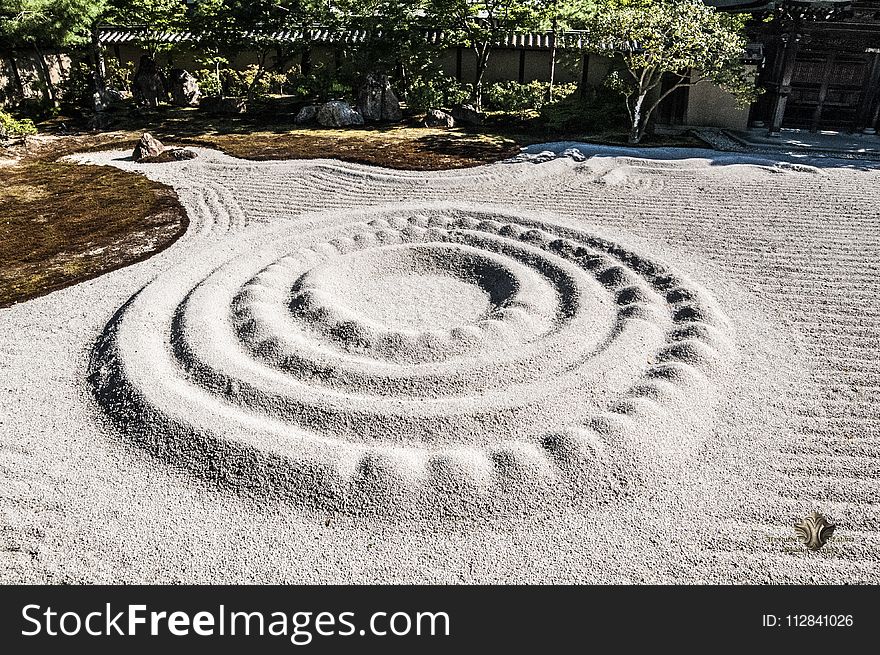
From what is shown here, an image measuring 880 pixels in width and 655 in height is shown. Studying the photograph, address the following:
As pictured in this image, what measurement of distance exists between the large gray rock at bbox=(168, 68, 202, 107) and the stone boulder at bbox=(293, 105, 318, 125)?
20.0 ft

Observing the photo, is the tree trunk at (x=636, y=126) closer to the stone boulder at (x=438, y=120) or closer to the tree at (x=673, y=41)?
the tree at (x=673, y=41)

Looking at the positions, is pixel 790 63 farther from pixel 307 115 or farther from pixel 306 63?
pixel 306 63

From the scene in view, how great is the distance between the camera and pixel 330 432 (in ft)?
25.4

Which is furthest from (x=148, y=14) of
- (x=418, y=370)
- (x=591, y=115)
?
(x=418, y=370)

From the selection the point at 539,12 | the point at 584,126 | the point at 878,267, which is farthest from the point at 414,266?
the point at 539,12

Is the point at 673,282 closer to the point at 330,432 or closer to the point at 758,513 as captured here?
the point at 758,513

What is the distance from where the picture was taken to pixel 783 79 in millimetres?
21016

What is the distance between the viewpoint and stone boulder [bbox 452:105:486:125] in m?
23.3

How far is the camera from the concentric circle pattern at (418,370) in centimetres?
718

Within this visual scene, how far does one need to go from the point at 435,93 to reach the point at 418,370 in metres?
17.7

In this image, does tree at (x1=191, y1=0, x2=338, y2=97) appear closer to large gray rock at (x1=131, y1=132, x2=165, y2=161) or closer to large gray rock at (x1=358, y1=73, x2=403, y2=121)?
large gray rock at (x1=358, y1=73, x2=403, y2=121)

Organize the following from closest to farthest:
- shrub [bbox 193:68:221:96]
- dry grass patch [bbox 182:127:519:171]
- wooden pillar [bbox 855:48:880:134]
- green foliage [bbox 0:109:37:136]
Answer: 1. dry grass patch [bbox 182:127:519:171]
2. green foliage [bbox 0:109:37:136]
3. wooden pillar [bbox 855:48:880:134]
4. shrub [bbox 193:68:221:96]

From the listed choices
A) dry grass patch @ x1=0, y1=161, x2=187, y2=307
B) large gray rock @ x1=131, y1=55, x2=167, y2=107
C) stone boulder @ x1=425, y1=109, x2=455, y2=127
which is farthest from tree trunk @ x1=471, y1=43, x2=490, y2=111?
large gray rock @ x1=131, y1=55, x2=167, y2=107

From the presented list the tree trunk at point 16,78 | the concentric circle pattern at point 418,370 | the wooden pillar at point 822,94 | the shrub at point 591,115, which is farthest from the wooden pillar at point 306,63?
the wooden pillar at point 822,94
